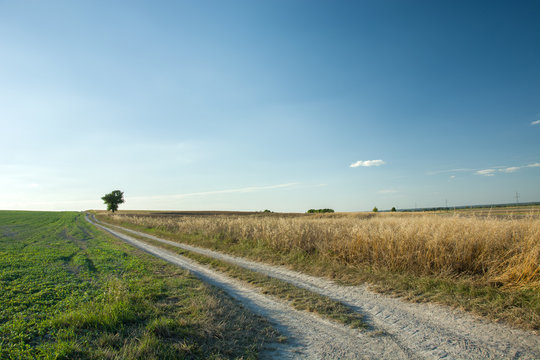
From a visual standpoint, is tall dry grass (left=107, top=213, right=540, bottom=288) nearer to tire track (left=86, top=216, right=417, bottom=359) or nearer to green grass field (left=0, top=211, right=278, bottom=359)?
tire track (left=86, top=216, right=417, bottom=359)

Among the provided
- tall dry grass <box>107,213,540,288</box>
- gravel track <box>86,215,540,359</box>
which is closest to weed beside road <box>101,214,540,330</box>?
tall dry grass <box>107,213,540,288</box>

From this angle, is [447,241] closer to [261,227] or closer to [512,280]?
[512,280]

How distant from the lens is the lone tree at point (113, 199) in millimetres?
100438

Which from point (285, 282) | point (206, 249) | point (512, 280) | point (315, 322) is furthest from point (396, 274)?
point (206, 249)

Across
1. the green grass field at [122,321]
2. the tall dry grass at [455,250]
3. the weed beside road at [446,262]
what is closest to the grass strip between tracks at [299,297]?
the green grass field at [122,321]

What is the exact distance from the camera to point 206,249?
1652cm

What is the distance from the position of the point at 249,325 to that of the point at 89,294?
4684 millimetres

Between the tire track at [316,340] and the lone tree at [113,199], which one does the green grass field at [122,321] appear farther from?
the lone tree at [113,199]

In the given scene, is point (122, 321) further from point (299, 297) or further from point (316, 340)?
point (299, 297)

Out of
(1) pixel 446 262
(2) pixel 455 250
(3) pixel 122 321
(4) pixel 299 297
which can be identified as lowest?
(4) pixel 299 297

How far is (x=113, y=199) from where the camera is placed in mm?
101250

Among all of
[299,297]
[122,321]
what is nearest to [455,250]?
[299,297]

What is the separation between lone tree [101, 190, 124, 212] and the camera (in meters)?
100

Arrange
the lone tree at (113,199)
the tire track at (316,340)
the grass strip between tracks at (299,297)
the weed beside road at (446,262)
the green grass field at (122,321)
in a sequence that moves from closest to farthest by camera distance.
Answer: the green grass field at (122,321), the tire track at (316,340), the grass strip between tracks at (299,297), the weed beside road at (446,262), the lone tree at (113,199)
